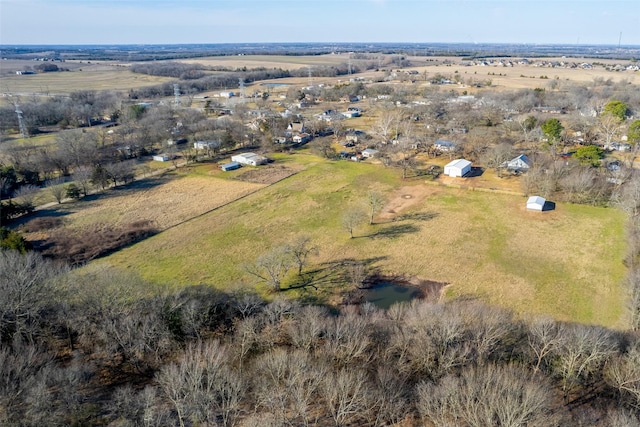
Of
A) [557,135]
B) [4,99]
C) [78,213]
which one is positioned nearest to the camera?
[78,213]

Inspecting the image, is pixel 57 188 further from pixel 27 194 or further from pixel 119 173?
pixel 119 173

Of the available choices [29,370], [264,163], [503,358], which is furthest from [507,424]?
[264,163]

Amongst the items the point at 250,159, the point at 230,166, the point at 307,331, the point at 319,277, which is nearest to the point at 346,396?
the point at 307,331

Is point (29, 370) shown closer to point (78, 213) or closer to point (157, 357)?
point (157, 357)

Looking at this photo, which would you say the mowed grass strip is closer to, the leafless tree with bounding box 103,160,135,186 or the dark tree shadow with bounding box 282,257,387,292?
the dark tree shadow with bounding box 282,257,387,292

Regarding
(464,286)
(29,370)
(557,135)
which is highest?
(557,135)

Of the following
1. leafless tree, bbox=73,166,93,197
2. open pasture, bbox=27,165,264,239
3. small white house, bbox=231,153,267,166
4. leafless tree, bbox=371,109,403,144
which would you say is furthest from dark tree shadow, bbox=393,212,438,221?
leafless tree, bbox=73,166,93,197

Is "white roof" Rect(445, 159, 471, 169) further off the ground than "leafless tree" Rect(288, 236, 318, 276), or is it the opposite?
"white roof" Rect(445, 159, 471, 169)
